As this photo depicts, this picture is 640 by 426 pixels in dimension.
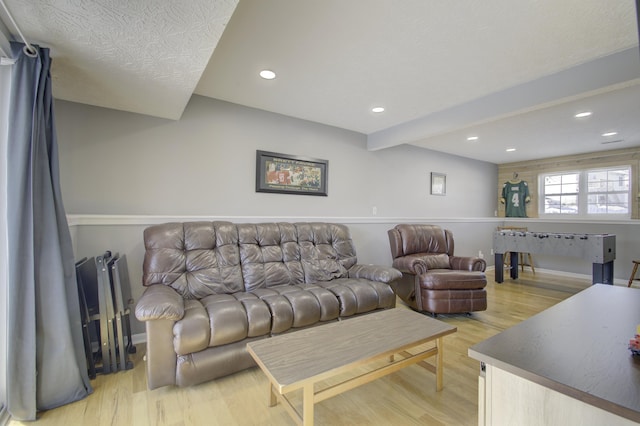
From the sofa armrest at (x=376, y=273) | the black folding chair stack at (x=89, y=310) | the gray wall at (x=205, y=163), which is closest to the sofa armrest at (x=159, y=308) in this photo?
the black folding chair stack at (x=89, y=310)

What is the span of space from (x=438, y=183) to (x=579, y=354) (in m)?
4.53

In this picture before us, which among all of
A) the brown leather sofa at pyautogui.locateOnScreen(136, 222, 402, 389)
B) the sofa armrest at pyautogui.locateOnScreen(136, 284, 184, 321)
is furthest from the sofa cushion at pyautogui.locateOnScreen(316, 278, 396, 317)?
the sofa armrest at pyautogui.locateOnScreen(136, 284, 184, 321)

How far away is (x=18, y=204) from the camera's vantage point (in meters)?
1.49

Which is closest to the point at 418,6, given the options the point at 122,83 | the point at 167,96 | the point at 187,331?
the point at 167,96

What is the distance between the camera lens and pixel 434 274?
308 cm

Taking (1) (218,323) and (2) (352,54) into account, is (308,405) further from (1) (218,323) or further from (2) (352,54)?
(2) (352,54)

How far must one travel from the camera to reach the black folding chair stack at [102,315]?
1.95 metres

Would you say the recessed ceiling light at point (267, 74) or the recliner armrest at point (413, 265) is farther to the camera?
the recliner armrest at point (413, 265)

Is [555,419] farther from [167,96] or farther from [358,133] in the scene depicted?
[358,133]

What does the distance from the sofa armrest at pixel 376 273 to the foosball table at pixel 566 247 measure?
2.86 m

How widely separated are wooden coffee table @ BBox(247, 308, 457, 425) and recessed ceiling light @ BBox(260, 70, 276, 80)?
2.07 m

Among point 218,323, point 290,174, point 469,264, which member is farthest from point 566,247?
point 218,323

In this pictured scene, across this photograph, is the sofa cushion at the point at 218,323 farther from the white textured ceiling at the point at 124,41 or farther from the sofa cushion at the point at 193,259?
the white textured ceiling at the point at 124,41

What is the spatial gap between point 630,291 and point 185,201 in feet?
11.5
